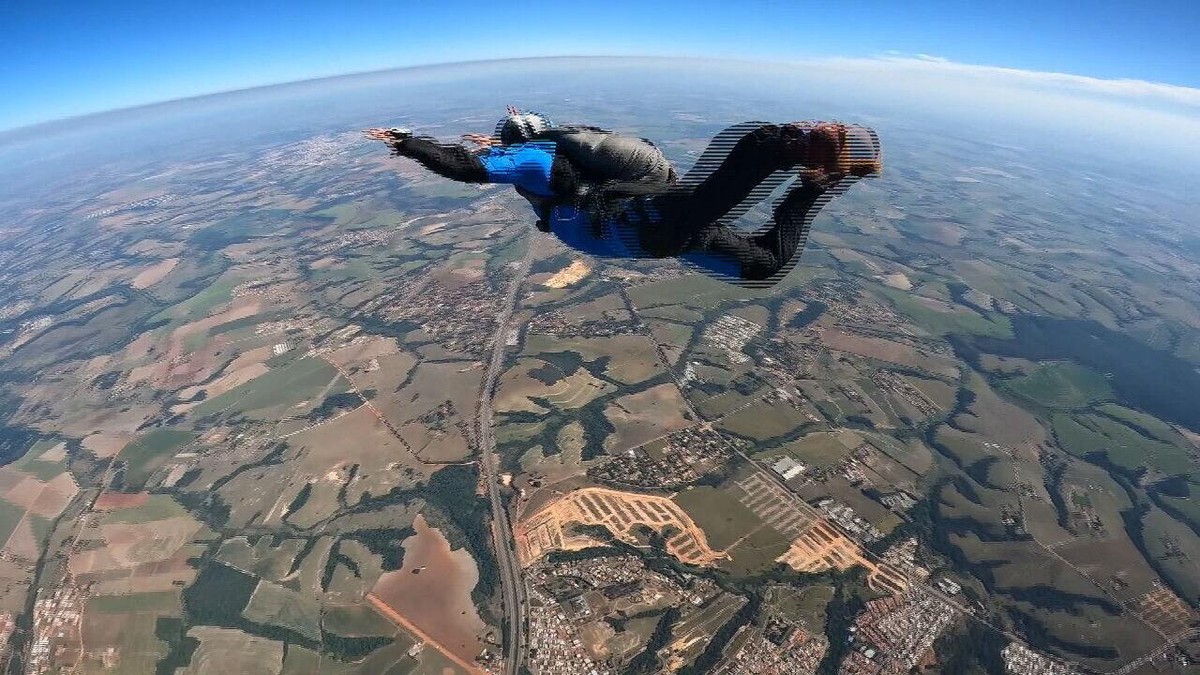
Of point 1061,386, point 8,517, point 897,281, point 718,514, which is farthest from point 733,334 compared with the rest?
point 8,517

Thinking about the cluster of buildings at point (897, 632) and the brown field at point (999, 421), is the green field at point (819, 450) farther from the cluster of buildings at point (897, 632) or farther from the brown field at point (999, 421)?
the brown field at point (999, 421)

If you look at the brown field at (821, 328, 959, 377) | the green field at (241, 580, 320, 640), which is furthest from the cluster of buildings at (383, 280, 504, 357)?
the brown field at (821, 328, 959, 377)

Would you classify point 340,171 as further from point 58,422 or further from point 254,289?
point 58,422

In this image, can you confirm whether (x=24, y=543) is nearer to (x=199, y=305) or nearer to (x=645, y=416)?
(x=199, y=305)

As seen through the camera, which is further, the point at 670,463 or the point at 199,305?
the point at 199,305

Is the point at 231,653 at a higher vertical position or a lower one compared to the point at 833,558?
lower

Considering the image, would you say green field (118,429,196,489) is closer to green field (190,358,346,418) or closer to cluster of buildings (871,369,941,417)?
green field (190,358,346,418)

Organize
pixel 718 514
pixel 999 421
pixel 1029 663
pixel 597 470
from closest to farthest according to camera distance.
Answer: pixel 1029 663
pixel 718 514
pixel 597 470
pixel 999 421
